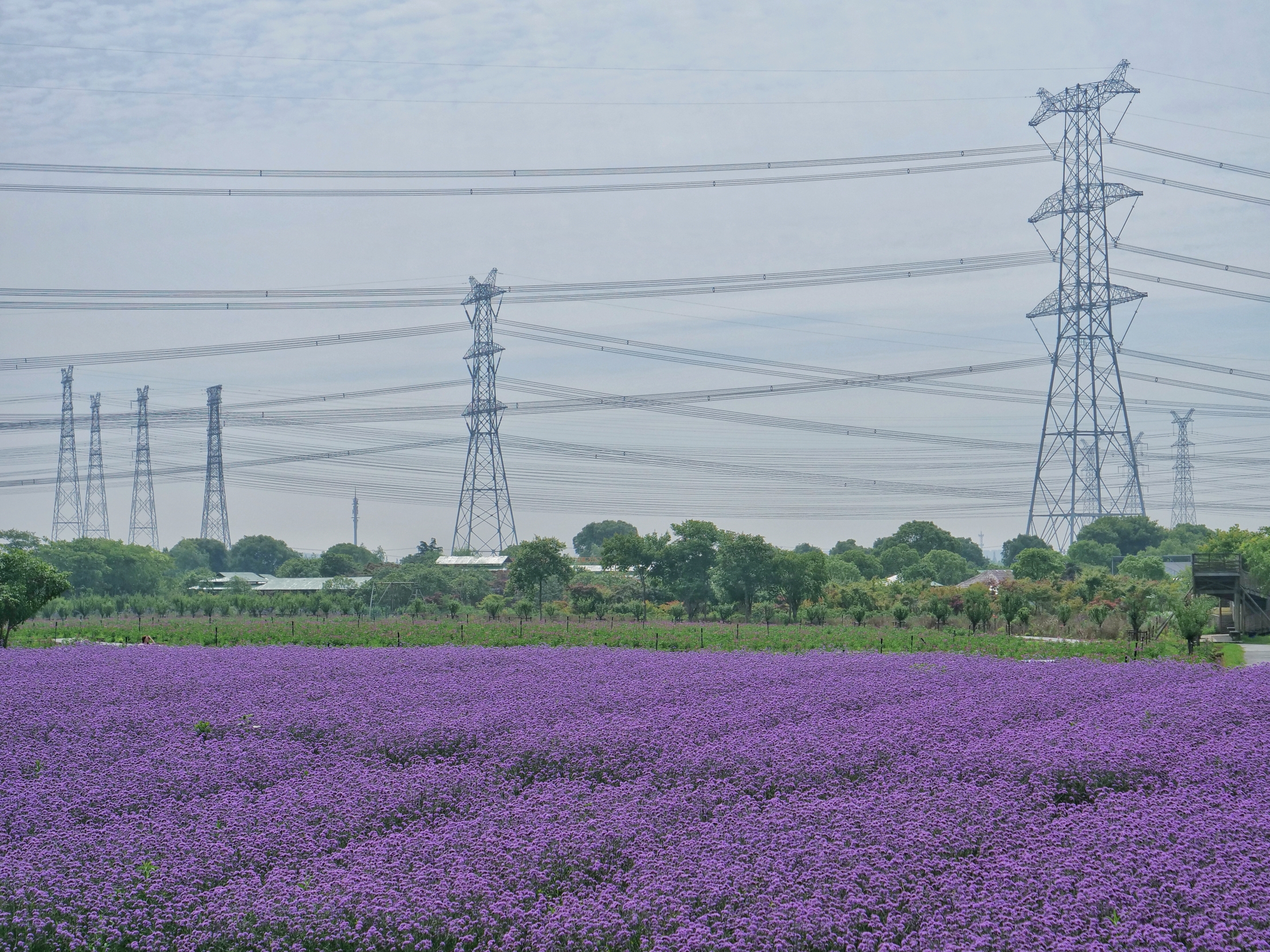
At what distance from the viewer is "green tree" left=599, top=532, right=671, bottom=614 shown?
60.2 m

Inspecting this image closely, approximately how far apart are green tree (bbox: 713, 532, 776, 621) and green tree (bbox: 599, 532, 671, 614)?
6.41 metres

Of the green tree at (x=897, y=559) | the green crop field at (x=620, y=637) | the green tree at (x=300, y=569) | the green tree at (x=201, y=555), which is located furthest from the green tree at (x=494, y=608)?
the green tree at (x=201, y=555)

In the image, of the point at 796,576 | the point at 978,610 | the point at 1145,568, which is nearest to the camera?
the point at 978,610

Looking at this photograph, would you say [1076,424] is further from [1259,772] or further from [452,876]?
[452,876]

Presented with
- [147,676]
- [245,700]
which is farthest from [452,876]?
[147,676]

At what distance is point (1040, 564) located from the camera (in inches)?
2761

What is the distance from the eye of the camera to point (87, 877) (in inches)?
321

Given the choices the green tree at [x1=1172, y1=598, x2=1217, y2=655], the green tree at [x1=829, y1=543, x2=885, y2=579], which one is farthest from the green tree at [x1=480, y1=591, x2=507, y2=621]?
the green tree at [x1=829, y1=543, x2=885, y2=579]

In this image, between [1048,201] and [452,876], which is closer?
[452,876]

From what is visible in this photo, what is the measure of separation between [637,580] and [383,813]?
60.6m

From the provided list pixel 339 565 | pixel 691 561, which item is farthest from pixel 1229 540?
pixel 339 565

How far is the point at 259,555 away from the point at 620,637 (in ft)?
381

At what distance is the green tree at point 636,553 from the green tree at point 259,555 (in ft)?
287

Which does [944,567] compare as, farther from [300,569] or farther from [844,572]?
[300,569]
